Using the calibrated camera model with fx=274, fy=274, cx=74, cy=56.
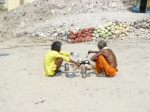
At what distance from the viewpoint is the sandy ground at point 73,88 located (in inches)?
208

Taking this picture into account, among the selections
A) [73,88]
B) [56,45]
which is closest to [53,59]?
[56,45]

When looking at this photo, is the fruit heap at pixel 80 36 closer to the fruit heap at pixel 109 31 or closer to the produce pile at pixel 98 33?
the produce pile at pixel 98 33

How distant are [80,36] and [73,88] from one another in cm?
482

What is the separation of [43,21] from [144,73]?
7.69 m

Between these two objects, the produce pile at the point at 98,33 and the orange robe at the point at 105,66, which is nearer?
the orange robe at the point at 105,66

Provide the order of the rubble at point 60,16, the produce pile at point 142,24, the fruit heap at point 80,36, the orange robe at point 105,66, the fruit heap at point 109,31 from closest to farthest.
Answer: the orange robe at point 105,66, the fruit heap at point 80,36, the fruit heap at point 109,31, the produce pile at point 142,24, the rubble at point 60,16

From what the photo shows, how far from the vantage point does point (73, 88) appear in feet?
20.0

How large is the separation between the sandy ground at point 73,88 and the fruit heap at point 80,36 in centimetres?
188

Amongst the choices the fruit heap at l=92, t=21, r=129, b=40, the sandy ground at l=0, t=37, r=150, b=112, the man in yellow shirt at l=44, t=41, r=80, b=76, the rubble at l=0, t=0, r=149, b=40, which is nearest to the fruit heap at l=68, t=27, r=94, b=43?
the fruit heap at l=92, t=21, r=129, b=40

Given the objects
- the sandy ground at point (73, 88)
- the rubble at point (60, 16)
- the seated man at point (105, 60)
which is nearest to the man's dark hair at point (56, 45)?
the sandy ground at point (73, 88)

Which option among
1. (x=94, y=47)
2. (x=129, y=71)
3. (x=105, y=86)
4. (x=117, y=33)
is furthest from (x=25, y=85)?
(x=117, y=33)

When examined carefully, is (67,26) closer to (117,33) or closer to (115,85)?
(117,33)

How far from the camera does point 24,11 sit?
48.3 ft

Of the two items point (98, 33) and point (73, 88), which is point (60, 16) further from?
point (73, 88)
